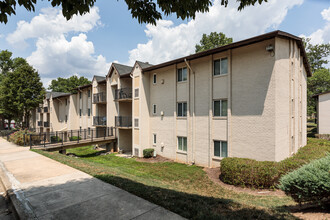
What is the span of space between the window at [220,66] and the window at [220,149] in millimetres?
5251

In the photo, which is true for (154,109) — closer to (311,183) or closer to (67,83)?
(311,183)

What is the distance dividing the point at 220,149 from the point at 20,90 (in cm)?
3255

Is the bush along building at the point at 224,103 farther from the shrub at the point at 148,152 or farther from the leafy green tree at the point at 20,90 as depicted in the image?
the leafy green tree at the point at 20,90

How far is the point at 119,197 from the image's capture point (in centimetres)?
483

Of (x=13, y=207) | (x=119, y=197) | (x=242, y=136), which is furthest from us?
(x=242, y=136)

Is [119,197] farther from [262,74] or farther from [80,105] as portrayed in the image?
[80,105]

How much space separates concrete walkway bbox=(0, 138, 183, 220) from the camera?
3.91 m

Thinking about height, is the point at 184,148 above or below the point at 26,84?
below

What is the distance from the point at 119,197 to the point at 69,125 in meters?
29.3

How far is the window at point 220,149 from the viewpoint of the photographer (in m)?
12.5

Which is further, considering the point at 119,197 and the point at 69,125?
the point at 69,125

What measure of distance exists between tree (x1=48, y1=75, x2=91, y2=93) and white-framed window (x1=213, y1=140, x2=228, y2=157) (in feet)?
169

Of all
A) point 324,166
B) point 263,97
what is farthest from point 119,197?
point 263,97

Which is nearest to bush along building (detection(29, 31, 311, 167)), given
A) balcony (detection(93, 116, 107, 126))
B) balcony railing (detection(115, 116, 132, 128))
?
balcony railing (detection(115, 116, 132, 128))
